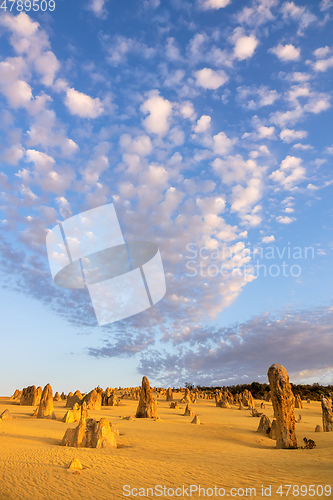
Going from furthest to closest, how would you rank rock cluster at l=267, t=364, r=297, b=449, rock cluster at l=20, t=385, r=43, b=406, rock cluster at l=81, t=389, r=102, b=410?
1. rock cluster at l=20, t=385, r=43, b=406
2. rock cluster at l=81, t=389, r=102, b=410
3. rock cluster at l=267, t=364, r=297, b=449

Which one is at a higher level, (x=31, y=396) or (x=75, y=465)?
(x=75, y=465)

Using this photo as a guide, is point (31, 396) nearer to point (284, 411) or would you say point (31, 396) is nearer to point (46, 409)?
point (46, 409)

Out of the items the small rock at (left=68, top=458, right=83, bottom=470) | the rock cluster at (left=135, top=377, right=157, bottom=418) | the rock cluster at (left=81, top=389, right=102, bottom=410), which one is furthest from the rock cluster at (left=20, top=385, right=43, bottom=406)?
the small rock at (left=68, top=458, right=83, bottom=470)

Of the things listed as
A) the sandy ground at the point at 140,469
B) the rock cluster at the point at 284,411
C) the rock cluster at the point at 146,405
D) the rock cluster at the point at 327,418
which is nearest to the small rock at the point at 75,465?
the sandy ground at the point at 140,469

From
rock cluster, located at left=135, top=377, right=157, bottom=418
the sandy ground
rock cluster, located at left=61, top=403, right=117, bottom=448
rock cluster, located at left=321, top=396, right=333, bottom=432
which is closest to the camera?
the sandy ground

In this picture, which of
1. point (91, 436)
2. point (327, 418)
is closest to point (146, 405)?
point (327, 418)

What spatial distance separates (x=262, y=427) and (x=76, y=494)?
15845 millimetres

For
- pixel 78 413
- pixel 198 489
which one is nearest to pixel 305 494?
pixel 198 489

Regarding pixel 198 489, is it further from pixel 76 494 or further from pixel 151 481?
pixel 76 494

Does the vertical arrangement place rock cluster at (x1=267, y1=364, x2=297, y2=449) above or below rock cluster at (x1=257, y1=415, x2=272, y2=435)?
above

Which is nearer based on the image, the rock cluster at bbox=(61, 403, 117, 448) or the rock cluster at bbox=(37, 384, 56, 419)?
the rock cluster at bbox=(61, 403, 117, 448)

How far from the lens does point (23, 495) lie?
7.79 metres

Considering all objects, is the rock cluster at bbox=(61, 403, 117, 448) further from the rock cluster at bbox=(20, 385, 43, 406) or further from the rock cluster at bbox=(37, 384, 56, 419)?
the rock cluster at bbox=(20, 385, 43, 406)

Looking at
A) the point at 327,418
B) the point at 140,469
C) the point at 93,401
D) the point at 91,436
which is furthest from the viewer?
the point at 93,401
